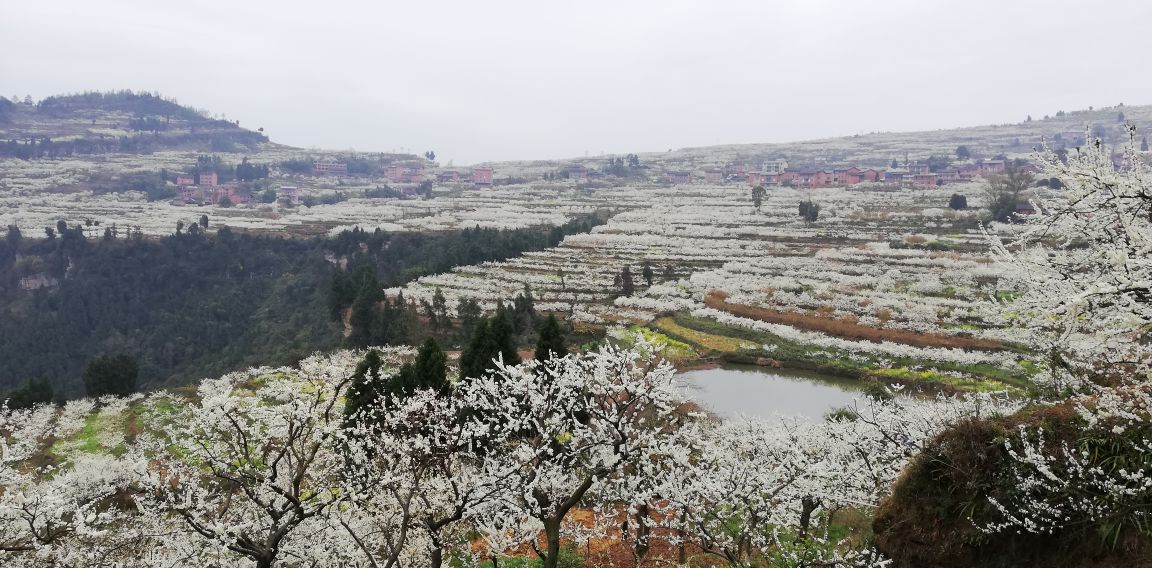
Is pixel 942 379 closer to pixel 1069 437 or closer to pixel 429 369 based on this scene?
pixel 429 369

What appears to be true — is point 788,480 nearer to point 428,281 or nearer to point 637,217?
point 428,281

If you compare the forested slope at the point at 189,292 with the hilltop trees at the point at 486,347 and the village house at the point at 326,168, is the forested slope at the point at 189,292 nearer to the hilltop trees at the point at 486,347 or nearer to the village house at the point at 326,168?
the hilltop trees at the point at 486,347

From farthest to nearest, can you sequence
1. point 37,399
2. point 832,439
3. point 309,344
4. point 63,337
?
point 63,337 → point 309,344 → point 37,399 → point 832,439

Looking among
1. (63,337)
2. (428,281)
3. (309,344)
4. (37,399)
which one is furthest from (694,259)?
(63,337)

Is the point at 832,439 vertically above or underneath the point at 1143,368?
underneath

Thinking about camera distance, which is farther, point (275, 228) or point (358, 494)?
point (275, 228)

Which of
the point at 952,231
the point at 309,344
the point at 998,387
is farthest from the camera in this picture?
the point at 952,231

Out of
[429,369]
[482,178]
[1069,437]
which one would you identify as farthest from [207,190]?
[1069,437]

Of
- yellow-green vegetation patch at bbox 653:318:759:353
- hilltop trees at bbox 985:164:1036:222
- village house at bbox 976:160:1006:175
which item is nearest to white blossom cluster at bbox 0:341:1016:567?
yellow-green vegetation patch at bbox 653:318:759:353

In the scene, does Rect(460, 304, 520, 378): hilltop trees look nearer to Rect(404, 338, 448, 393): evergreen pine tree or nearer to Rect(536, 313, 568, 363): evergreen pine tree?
Rect(536, 313, 568, 363): evergreen pine tree
